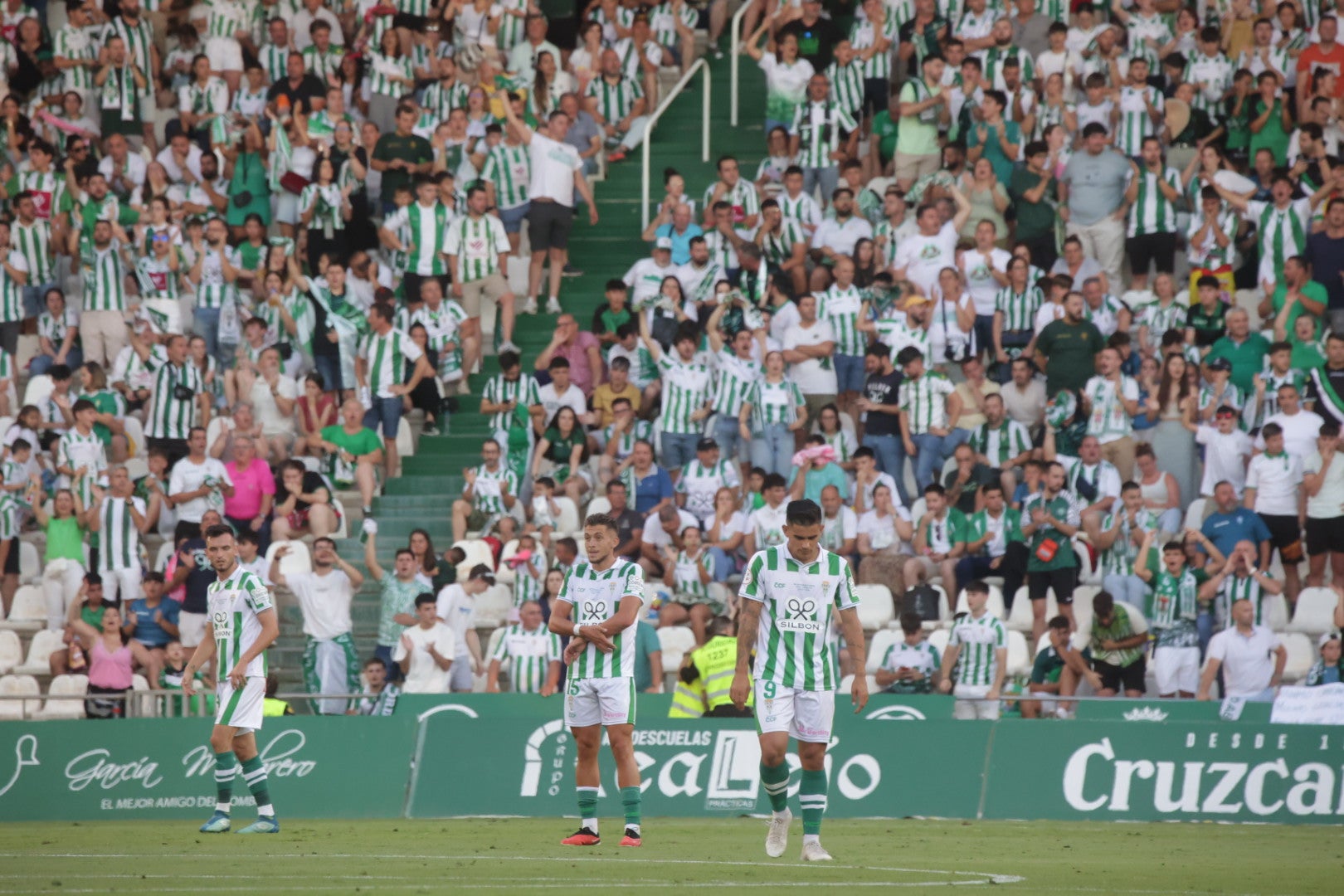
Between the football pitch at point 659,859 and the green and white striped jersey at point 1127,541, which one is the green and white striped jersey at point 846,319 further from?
the football pitch at point 659,859

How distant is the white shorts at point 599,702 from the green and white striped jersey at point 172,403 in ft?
37.2

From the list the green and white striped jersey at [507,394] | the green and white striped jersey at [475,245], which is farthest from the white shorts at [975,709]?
the green and white striped jersey at [475,245]

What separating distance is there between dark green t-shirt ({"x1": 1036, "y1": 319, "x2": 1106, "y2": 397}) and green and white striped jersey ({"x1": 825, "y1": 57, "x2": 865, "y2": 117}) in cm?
487

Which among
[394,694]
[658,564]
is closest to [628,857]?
[394,694]

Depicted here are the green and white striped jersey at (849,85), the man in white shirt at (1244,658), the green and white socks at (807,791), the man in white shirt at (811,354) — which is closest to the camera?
the green and white socks at (807,791)

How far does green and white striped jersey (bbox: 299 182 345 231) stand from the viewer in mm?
24656

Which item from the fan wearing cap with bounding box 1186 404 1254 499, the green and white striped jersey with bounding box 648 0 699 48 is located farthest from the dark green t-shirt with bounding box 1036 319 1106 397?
the green and white striped jersey with bounding box 648 0 699 48

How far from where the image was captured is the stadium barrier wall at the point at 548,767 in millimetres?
18016

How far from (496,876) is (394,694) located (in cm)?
829

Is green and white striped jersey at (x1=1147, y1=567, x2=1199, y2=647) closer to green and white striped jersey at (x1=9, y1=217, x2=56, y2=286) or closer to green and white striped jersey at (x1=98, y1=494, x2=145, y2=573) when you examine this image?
green and white striped jersey at (x1=98, y1=494, x2=145, y2=573)

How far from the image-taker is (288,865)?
1202cm

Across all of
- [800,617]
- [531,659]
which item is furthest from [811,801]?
[531,659]

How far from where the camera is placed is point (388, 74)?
86.7 ft

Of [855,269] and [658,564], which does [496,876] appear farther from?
[855,269]
